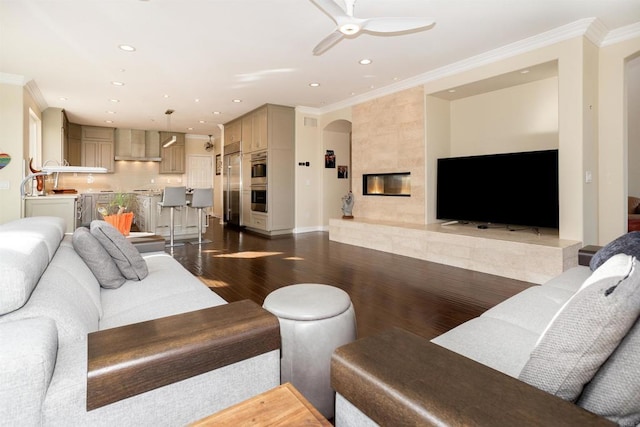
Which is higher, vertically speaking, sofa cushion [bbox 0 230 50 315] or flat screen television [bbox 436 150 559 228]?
flat screen television [bbox 436 150 559 228]

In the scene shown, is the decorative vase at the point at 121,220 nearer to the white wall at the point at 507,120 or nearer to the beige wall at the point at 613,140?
the white wall at the point at 507,120

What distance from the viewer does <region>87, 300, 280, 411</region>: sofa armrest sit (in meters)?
0.88

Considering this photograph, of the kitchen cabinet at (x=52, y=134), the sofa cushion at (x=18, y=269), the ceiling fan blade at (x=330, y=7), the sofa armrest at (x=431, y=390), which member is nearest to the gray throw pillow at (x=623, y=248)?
the sofa armrest at (x=431, y=390)

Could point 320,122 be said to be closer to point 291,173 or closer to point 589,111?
point 291,173

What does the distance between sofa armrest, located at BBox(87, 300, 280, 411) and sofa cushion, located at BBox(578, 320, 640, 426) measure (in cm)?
88

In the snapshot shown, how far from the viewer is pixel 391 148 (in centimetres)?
599

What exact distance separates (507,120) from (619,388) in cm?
518

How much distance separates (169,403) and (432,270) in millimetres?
3776

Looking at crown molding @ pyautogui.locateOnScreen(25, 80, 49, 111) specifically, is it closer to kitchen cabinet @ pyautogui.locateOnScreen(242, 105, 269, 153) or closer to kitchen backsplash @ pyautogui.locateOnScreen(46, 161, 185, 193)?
kitchen backsplash @ pyautogui.locateOnScreen(46, 161, 185, 193)

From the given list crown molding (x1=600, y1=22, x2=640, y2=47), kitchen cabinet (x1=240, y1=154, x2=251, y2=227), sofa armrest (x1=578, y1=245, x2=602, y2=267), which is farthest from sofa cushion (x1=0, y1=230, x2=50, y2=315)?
kitchen cabinet (x1=240, y1=154, x2=251, y2=227)

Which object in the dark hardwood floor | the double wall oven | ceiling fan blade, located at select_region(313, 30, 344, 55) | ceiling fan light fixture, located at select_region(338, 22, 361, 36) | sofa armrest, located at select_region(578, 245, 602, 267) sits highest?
ceiling fan blade, located at select_region(313, 30, 344, 55)

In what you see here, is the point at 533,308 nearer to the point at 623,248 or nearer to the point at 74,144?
the point at 623,248

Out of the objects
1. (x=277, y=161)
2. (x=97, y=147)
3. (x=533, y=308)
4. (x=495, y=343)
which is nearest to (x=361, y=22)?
(x=533, y=308)

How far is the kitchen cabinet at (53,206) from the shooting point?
16.2 feet
